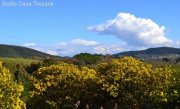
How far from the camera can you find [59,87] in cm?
4212

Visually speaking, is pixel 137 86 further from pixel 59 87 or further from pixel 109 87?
pixel 59 87

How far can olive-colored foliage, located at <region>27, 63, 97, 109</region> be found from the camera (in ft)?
137

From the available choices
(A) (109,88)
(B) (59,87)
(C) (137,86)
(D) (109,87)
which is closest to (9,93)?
(B) (59,87)

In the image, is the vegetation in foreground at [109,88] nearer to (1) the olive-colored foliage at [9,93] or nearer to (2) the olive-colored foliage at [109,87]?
(2) the olive-colored foliage at [109,87]

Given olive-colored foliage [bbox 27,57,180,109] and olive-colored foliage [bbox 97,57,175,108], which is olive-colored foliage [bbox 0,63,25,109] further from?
olive-colored foliage [bbox 97,57,175,108]

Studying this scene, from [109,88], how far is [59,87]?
447 cm

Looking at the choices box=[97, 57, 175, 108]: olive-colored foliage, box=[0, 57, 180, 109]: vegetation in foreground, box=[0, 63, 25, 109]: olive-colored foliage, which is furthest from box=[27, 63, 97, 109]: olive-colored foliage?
box=[0, 63, 25, 109]: olive-colored foliage

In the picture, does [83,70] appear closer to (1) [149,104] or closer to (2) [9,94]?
(1) [149,104]

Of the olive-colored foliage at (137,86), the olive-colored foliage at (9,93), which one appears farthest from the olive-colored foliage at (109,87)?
the olive-colored foliage at (9,93)


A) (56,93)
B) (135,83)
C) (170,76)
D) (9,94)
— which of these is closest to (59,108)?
(56,93)

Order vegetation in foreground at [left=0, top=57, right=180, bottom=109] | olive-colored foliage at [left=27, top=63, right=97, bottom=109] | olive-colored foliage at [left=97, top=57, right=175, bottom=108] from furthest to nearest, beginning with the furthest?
olive-colored foliage at [left=27, top=63, right=97, bottom=109]
vegetation in foreground at [left=0, top=57, right=180, bottom=109]
olive-colored foliage at [left=97, top=57, right=175, bottom=108]

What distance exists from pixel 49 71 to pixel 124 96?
7.11 metres

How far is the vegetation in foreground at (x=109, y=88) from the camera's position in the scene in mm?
41188

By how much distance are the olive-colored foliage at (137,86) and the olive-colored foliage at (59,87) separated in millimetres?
1863
